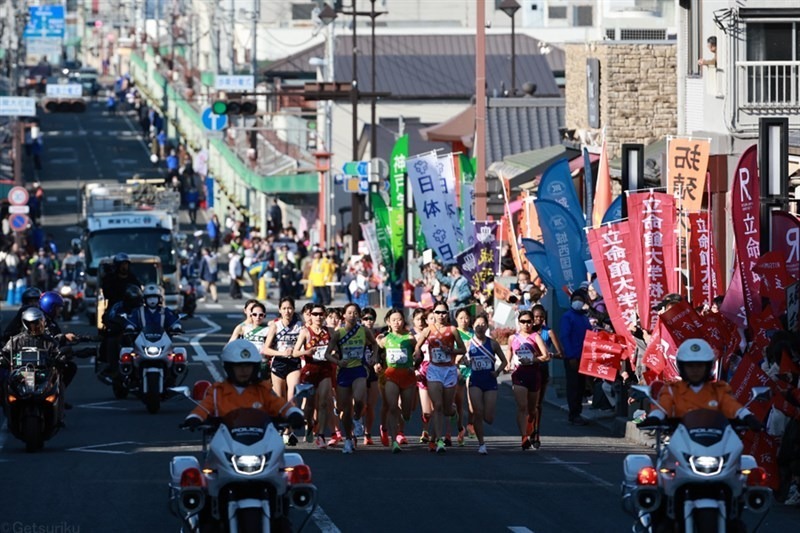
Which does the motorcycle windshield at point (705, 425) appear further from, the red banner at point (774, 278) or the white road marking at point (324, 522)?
the red banner at point (774, 278)

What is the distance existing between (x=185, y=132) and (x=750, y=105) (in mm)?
70073

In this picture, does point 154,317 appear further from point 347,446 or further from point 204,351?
point 204,351

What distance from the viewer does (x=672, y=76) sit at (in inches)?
1607

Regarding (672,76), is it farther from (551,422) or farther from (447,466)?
(447,466)

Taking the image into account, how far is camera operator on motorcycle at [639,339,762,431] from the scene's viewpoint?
41.5ft

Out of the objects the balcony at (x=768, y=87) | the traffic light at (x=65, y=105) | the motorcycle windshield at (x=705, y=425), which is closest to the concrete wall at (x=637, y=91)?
the balcony at (x=768, y=87)

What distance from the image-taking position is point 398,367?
20969 mm

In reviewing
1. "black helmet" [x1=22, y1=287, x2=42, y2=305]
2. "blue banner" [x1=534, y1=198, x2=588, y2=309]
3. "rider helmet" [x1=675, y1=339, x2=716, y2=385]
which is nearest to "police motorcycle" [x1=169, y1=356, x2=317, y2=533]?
"rider helmet" [x1=675, y1=339, x2=716, y2=385]

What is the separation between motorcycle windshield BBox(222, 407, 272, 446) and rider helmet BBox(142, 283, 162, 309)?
13.6 metres

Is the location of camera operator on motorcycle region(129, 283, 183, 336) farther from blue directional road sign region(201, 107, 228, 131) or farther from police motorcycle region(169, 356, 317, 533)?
blue directional road sign region(201, 107, 228, 131)

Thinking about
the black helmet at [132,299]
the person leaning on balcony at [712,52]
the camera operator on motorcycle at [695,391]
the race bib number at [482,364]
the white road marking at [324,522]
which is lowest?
the white road marking at [324,522]

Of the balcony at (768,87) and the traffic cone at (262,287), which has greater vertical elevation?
the balcony at (768,87)

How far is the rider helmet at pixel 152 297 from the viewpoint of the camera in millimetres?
25719

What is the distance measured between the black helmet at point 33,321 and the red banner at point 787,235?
26.3ft
